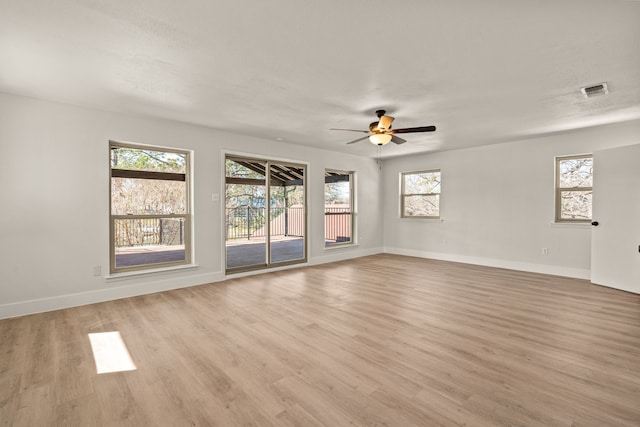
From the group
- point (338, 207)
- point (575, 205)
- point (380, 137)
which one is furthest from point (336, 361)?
point (575, 205)

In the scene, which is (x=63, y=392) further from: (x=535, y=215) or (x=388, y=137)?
(x=535, y=215)

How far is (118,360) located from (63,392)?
0.42 metres

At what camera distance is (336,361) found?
2.33 m

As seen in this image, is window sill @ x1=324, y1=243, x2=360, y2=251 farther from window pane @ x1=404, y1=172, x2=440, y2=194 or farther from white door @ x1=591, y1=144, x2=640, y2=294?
white door @ x1=591, y1=144, x2=640, y2=294

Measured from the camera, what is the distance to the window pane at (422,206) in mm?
7116

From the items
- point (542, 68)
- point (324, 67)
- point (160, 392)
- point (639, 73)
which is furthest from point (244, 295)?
point (639, 73)

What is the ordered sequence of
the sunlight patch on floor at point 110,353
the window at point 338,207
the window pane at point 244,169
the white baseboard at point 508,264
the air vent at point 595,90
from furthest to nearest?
the window at point 338,207
the window pane at point 244,169
the white baseboard at point 508,264
the air vent at point 595,90
the sunlight patch on floor at point 110,353

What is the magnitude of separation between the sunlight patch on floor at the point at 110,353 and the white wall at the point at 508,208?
20.6 feet

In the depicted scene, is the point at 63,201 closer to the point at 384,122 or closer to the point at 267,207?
the point at 267,207

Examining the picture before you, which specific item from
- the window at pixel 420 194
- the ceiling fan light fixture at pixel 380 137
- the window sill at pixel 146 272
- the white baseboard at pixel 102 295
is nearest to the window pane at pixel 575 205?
the window at pixel 420 194

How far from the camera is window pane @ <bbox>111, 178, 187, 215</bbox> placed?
418 cm

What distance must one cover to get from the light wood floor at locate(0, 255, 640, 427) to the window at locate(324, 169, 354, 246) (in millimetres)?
3176

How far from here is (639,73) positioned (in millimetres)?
2861

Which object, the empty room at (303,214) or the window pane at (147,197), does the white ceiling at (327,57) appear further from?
the window pane at (147,197)
